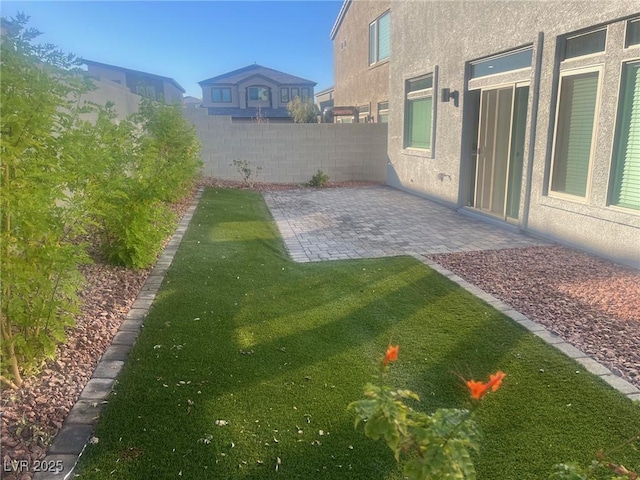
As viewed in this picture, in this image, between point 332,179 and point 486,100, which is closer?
point 486,100

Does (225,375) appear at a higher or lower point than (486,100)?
lower

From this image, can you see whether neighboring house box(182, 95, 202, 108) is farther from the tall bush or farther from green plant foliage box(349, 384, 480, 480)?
green plant foliage box(349, 384, 480, 480)

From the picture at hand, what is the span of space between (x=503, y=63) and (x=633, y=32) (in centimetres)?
258

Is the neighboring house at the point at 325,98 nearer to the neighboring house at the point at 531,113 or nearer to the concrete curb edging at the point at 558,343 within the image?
the neighboring house at the point at 531,113

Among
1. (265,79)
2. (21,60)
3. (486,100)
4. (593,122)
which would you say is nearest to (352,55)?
(486,100)

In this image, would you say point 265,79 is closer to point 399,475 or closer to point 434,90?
point 434,90

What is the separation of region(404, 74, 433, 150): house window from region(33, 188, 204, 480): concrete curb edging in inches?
315

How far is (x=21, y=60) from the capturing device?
8.48 ft

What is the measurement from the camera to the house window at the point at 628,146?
516 centimetres

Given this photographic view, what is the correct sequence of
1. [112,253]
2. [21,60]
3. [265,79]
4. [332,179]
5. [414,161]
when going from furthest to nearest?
[265,79]
[332,179]
[414,161]
[112,253]
[21,60]

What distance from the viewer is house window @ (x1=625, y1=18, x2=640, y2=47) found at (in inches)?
199

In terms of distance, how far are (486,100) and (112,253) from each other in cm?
677

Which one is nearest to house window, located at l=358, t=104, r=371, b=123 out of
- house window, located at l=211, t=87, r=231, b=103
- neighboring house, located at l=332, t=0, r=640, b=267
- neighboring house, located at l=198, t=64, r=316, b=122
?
neighboring house, located at l=332, t=0, r=640, b=267

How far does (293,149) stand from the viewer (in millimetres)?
13992
